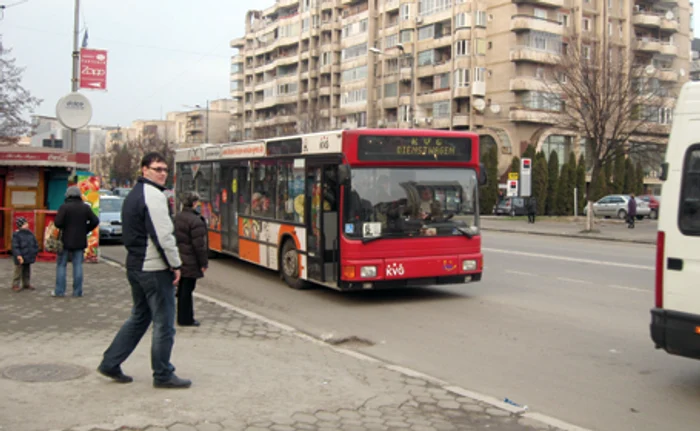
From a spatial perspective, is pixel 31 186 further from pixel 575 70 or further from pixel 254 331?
pixel 575 70

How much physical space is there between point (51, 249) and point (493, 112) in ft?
178

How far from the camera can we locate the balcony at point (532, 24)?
60.6 meters

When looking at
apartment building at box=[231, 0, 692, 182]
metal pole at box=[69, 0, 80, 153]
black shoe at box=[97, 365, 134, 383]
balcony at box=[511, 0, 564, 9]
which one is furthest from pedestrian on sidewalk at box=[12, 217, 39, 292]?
balcony at box=[511, 0, 564, 9]

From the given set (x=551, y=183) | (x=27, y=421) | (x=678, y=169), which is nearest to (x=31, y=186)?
(x=27, y=421)

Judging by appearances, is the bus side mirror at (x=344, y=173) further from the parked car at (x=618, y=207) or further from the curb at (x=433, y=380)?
the parked car at (x=618, y=207)

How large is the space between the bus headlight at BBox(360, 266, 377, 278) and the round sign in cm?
713

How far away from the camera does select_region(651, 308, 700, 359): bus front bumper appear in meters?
5.96

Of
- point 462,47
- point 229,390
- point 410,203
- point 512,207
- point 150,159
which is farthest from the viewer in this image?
point 462,47

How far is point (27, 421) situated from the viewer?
4977 millimetres

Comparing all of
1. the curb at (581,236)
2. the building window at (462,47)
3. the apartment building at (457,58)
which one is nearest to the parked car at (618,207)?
the apartment building at (457,58)

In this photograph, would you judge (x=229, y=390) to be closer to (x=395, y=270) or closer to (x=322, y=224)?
(x=395, y=270)

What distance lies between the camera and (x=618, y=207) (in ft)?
152

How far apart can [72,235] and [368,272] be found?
450 cm

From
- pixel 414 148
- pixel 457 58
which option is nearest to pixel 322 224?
pixel 414 148
